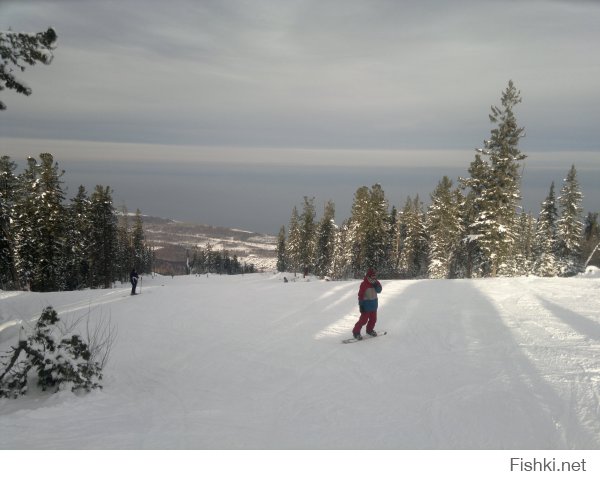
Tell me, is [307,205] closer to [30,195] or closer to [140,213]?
[140,213]

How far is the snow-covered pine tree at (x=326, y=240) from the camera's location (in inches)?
2660

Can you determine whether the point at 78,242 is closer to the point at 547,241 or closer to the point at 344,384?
the point at 344,384

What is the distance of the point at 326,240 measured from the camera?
6769cm

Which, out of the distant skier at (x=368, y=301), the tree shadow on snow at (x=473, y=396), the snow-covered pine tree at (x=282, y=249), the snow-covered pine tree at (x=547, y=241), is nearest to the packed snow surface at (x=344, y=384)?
the tree shadow on snow at (x=473, y=396)

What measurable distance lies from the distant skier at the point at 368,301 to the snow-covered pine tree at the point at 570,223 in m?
44.2

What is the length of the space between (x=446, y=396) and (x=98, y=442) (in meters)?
5.70

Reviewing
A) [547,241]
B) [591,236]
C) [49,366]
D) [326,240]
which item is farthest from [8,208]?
[591,236]

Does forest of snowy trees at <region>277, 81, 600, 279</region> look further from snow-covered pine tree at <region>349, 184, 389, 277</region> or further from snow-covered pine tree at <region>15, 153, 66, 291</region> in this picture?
snow-covered pine tree at <region>15, 153, 66, 291</region>

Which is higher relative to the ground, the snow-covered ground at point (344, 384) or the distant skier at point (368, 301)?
the distant skier at point (368, 301)

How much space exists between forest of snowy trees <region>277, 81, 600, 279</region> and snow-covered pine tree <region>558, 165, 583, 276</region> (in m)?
0.10

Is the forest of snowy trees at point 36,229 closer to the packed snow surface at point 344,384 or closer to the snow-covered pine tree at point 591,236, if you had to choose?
the packed snow surface at point 344,384

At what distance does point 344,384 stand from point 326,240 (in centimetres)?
5982

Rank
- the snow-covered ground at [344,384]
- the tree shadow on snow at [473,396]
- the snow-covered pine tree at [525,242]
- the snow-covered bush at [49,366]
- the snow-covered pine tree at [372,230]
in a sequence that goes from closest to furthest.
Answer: the tree shadow on snow at [473,396], the snow-covered ground at [344,384], the snow-covered bush at [49,366], the snow-covered pine tree at [372,230], the snow-covered pine tree at [525,242]

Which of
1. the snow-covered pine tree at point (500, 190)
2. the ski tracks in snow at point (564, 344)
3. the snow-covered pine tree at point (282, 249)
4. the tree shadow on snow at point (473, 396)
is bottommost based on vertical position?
the snow-covered pine tree at point (282, 249)
